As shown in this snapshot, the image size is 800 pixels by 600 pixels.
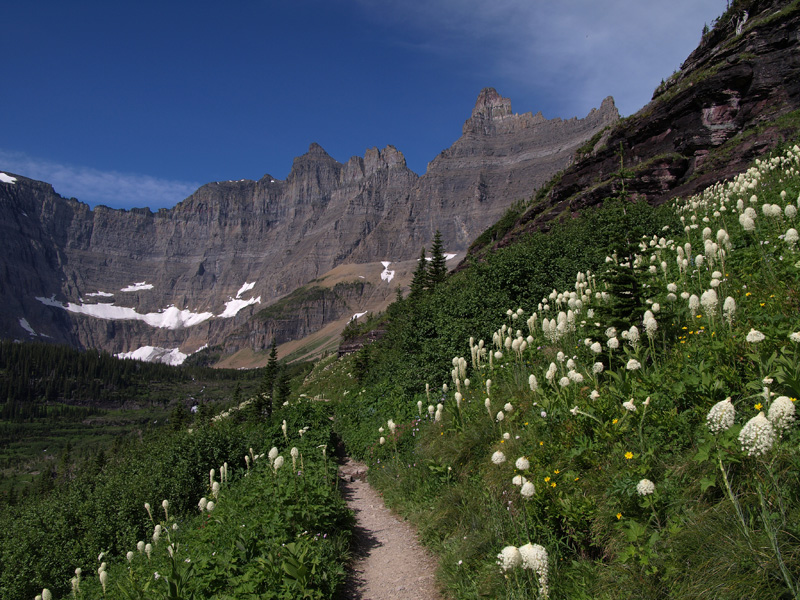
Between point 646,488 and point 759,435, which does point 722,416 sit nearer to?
point 759,435

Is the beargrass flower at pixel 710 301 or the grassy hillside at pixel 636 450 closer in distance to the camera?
the grassy hillside at pixel 636 450

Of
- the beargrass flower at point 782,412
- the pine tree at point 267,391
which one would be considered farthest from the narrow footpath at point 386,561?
the pine tree at point 267,391

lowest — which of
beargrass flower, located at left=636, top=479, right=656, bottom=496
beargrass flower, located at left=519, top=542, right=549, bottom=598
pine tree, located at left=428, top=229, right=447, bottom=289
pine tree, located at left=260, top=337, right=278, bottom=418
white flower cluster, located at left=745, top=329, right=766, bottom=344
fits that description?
pine tree, located at left=260, top=337, right=278, bottom=418

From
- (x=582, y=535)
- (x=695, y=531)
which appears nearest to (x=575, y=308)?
(x=582, y=535)

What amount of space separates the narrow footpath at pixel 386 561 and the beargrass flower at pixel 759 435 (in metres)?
4.18

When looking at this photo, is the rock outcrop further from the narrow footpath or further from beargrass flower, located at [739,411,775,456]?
beargrass flower, located at [739,411,775,456]

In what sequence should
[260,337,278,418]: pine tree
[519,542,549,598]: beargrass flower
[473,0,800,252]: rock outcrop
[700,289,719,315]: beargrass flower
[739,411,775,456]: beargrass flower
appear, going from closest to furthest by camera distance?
[739,411,775,456]: beargrass flower, [519,542,549,598]: beargrass flower, [700,289,719,315]: beargrass flower, [473,0,800,252]: rock outcrop, [260,337,278,418]: pine tree

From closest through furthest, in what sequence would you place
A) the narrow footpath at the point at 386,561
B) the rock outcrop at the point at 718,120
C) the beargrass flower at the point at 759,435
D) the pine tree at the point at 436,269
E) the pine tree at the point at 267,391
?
the beargrass flower at the point at 759,435
the narrow footpath at the point at 386,561
the rock outcrop at the point at 718,120
the pine tree at the point at 267,391
the pine tree at the point at 436,269

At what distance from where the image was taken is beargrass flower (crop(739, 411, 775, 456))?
2.83 meters

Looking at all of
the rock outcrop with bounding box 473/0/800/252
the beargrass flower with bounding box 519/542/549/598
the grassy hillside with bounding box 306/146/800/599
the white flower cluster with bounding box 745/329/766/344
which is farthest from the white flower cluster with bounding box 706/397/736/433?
the rock outcrop with bounding box 473/0/800/252

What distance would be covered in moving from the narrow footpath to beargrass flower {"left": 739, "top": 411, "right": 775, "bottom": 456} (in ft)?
13.7

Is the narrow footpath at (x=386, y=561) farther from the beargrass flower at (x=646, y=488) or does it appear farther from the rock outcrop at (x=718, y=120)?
the rock outcrop at (x=718, y=120)

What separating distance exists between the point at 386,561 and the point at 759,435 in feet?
18.5

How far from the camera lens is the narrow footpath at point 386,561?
5.98 m
